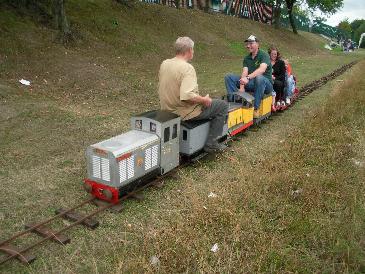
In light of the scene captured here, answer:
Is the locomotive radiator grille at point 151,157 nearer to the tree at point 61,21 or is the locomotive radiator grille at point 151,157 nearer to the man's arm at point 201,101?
the man's arm at point 201,101

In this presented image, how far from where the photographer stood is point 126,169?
223 inches

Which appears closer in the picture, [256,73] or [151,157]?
[151,157]

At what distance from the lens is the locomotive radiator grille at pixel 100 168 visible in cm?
552

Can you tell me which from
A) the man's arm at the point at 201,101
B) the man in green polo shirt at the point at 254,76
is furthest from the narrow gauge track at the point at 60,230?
the man in green polo shirt at the point at 254,76

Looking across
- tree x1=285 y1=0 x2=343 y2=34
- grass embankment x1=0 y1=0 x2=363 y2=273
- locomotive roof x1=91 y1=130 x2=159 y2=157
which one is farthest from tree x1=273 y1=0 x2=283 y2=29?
locomotive roof x1=91 y1=130 x2=159 y2=157

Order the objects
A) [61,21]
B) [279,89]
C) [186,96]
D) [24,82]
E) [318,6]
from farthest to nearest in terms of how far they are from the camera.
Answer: [318,6]
[61,21]
[24,82]
[279,89]
[186,96]

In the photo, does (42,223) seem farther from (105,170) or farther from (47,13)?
(47,13)

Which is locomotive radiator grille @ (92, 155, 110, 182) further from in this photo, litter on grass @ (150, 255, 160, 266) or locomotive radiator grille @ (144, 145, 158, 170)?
litter on grass @ (150, 255, 160, 266)

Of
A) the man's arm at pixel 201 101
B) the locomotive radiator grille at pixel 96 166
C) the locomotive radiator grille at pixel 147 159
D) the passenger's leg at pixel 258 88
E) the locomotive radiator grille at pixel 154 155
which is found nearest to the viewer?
the locomotive radiator grille at pixel 96 166

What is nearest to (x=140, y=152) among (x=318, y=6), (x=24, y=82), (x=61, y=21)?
(x=24, y=82)

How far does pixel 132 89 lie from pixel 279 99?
5.13 m

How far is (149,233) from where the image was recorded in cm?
472

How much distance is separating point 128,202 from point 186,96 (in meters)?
1.88

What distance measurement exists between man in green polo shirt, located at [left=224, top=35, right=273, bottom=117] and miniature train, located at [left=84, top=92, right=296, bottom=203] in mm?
2625
